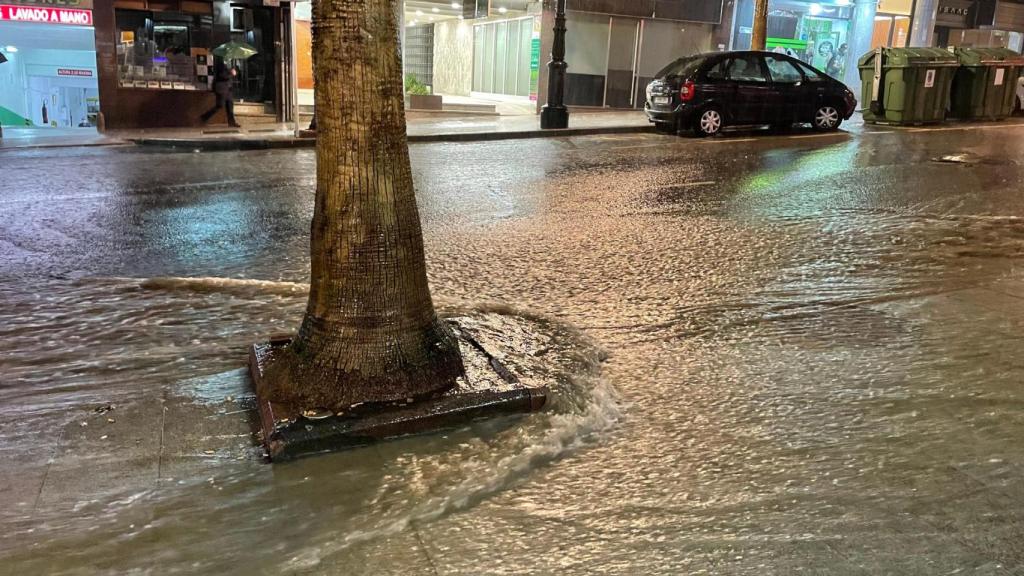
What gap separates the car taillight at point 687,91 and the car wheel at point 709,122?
431 mm

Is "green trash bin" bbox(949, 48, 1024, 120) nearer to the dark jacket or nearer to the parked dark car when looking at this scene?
the parked dark car

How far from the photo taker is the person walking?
59.6 ft

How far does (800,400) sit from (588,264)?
8.71ft

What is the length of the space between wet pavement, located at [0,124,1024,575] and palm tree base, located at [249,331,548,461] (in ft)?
0.28

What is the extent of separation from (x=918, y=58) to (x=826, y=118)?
3429mm

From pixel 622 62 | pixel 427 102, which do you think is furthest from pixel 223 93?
pixel 622 62

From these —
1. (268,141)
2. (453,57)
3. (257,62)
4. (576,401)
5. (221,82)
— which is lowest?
(576,401)

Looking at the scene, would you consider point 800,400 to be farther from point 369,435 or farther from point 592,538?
point 369,435

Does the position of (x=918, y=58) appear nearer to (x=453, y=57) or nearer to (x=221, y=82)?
(x=221, y=82)

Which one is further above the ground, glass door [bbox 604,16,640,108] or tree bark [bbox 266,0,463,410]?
glass door [bbox 604,16,640,108]

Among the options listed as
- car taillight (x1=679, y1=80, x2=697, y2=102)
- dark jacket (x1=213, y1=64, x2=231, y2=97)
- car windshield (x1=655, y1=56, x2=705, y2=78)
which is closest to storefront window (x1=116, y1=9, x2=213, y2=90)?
dark jacket (x1=213, y1=64, x2=231, y2=97)

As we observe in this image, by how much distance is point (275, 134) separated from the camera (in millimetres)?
16172

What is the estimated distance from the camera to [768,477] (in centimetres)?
319

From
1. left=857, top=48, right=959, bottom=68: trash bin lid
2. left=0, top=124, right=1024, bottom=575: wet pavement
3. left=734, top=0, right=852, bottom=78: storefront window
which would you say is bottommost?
left=0, top=124, right=1024, bottom=575: wet pavement
